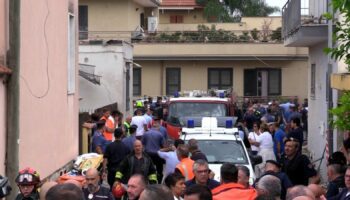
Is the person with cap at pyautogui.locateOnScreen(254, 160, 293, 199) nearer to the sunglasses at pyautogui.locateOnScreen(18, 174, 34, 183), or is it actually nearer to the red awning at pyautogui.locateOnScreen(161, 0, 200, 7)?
the sunglasses at pyautogui.locateOnScreen(18, 174, 34, 183)

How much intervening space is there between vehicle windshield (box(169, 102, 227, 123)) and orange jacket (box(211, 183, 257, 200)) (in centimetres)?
1440

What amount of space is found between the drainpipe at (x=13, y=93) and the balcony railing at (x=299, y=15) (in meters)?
8.89

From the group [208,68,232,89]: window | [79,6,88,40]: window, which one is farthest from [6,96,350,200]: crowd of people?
[208,68,232,89]: window

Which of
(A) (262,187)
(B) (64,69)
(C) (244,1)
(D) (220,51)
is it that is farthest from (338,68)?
(C) (244,1)

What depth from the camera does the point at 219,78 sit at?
4447 centimetres

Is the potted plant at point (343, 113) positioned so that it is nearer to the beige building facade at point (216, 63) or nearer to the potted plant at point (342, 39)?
the potted plant at point (342, 39)

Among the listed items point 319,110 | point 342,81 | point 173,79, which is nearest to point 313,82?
point 319,110

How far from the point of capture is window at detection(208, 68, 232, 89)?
44.3 metres

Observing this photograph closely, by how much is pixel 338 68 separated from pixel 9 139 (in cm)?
923

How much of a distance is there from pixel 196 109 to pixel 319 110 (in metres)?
3.56

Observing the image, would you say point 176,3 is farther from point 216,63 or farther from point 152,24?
point 216,63

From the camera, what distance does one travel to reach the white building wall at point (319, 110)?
73.1 feet

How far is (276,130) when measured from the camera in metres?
21.2

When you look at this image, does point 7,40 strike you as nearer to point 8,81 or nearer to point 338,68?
point 8,81
